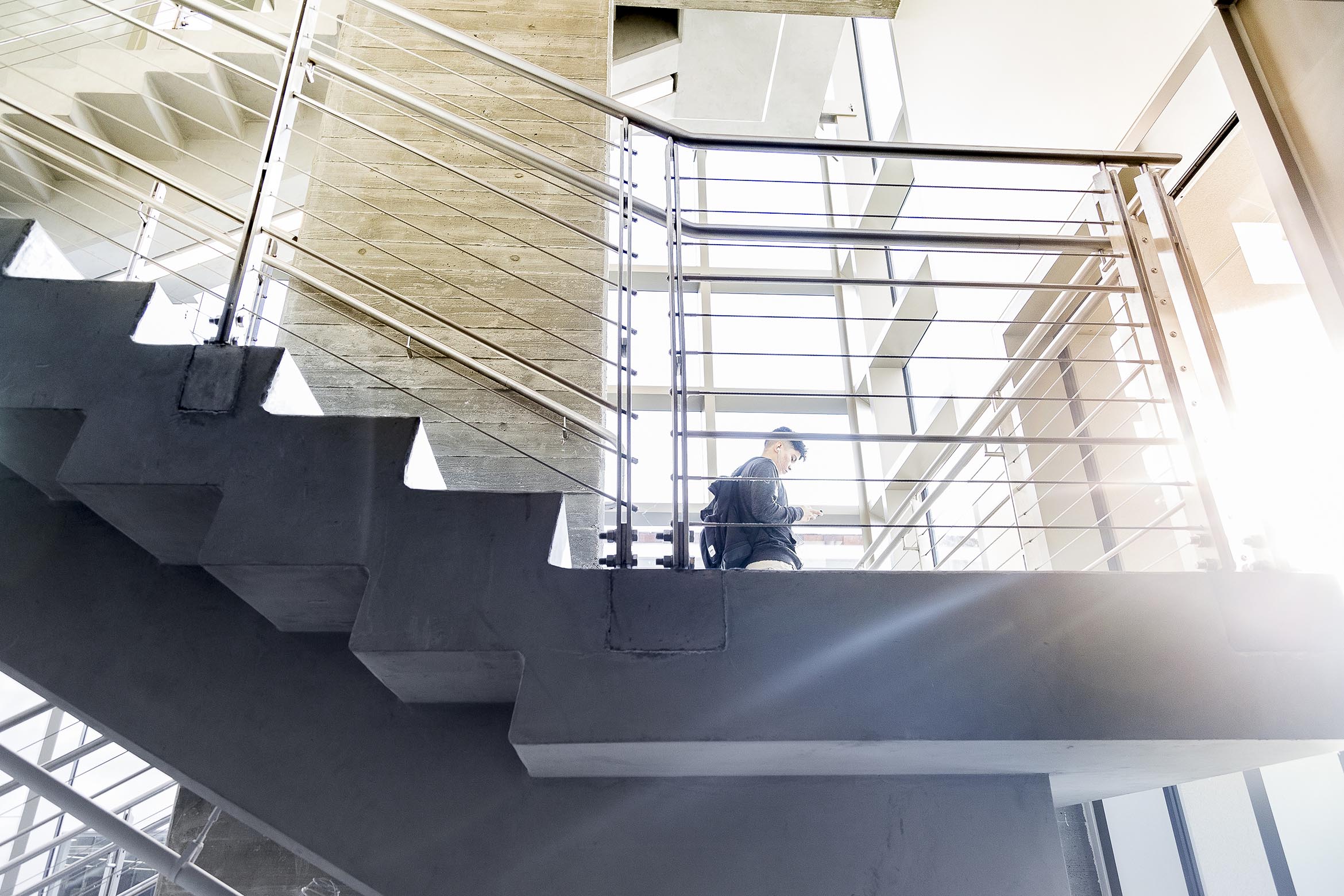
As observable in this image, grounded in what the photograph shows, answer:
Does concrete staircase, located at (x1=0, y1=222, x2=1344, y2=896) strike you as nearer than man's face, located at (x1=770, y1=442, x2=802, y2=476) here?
Yes

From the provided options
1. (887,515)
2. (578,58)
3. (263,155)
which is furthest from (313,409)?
(887,515)

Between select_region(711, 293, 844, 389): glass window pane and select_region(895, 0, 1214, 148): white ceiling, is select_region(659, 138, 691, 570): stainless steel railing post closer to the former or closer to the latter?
select_region(895, 0, 1214, 148): white ceiling

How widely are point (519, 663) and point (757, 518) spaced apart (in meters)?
1.14

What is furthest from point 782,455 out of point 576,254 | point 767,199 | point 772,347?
point 767,199

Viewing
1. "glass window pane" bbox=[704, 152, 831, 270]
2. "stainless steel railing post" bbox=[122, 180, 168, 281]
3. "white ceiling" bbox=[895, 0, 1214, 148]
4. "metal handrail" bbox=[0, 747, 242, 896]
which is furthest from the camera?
"glass window pane" bbox=[704, 152, 831, 270]

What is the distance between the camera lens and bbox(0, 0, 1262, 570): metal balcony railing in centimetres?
163

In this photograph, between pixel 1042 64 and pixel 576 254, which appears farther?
pixel 1042 64

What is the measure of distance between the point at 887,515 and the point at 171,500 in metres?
6.22

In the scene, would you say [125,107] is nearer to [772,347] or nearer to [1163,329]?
[1163,329]

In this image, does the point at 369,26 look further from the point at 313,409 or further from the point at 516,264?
the point at 313,409

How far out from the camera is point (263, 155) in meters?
1.61

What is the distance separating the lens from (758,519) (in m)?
2.40

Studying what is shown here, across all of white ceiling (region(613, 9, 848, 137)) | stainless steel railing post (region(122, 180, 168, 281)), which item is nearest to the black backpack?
stainless steel railing post (region(122, 180, 168, 281))

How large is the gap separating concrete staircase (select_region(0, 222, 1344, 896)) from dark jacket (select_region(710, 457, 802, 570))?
32.9 inches
